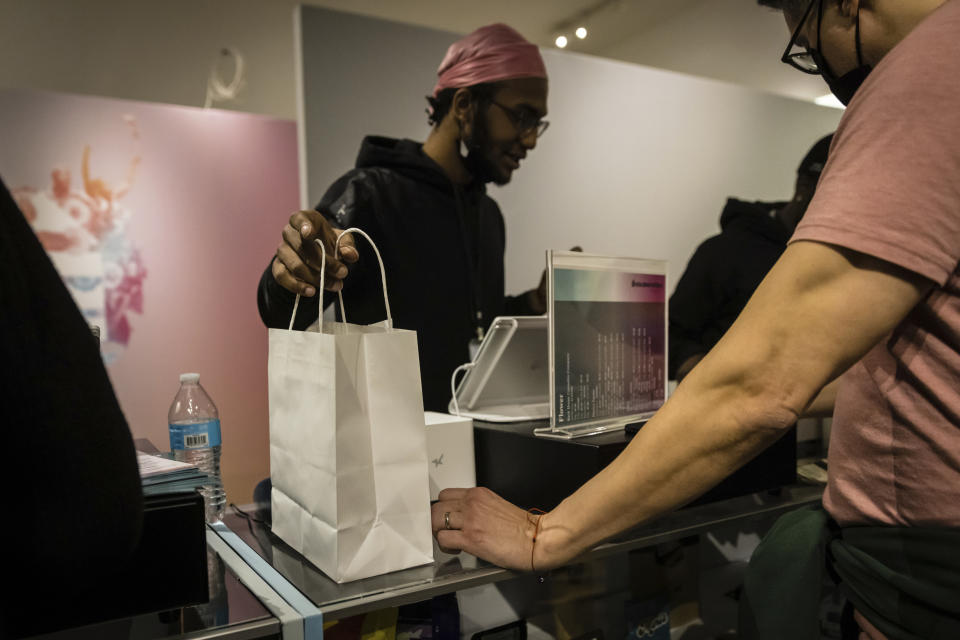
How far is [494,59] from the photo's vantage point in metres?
1.69

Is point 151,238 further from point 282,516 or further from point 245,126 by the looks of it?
point 282,516

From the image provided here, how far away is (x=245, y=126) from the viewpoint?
328 cm

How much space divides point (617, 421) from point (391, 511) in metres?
0.50

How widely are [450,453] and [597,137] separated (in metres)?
2.30

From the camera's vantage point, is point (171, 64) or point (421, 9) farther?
point (421, 9)

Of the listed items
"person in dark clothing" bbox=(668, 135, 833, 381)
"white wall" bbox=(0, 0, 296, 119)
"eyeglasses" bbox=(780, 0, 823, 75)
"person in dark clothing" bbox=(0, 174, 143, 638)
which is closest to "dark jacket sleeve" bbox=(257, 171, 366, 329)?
"person in dark clothing" bbox=(0, 174, 143, 638)

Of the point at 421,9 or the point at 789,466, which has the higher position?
the point at 421,9

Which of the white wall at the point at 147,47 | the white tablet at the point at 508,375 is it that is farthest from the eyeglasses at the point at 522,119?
the white wall at the point at 147,47

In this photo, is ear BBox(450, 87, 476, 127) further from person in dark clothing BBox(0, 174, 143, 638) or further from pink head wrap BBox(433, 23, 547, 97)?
person in dark clothing BBox(0, 174, 143, 638)

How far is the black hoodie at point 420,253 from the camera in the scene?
157 cm

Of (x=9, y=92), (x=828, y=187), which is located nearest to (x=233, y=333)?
(x=9, y=92)

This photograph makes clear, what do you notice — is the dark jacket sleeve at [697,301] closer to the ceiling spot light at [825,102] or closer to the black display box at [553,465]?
the black display box at [553,465]

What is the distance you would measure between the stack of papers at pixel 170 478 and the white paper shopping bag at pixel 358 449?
0.43ft

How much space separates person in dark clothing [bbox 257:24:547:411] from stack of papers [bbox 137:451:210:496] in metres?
0.70
